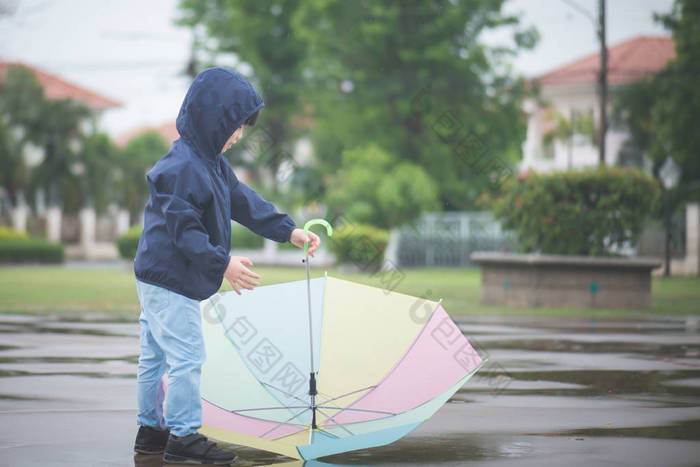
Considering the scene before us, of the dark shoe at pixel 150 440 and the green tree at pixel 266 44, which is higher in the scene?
the green tree at pixel 266 44

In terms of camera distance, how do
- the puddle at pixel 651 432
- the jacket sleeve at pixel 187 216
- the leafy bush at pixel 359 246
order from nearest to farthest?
the jacket sleeve at pixel 187 216
the puddle at pixel 651 432
the leafy bush at pixel 359 246

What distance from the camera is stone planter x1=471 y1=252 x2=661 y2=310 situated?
17109 mm

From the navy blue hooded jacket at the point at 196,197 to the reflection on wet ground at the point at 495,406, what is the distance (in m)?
0.93

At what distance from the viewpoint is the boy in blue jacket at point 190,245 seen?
5.17 m

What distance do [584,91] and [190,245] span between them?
177ft

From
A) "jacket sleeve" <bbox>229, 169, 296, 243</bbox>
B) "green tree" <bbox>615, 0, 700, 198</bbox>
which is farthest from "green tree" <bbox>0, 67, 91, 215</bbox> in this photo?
"jacket sleeve" <bbox>229, 169, 296, 243</bbox>

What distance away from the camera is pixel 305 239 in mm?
5660

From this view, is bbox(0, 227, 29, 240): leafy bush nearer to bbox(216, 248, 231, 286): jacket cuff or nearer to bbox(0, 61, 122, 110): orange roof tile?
bbox(0, 61, 122, 110): orange roof tile

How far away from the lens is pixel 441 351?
5.57 metres

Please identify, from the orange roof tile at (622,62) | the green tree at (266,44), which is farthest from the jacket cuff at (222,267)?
the orange roof tile at (622,62)

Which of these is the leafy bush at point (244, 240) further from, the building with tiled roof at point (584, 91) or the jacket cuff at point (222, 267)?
the jacket cuff at point (222, 267)

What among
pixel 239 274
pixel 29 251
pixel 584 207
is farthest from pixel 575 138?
pixel 239 274

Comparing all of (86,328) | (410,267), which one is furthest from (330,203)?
(86,328)

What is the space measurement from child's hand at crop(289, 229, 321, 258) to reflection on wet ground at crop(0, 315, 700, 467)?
3.40 feet
